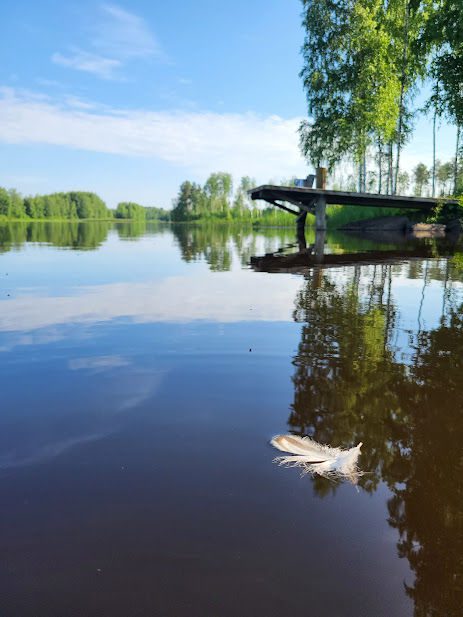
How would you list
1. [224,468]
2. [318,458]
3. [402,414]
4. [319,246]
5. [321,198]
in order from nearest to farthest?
1. [224,468]
2. [318,458]
3. [402,414]
4. [319,246]
5. [321,198]

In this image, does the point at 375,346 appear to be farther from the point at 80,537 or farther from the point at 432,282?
the point at 432,282

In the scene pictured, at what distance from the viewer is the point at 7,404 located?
3.72m

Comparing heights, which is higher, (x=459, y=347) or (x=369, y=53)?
(x=369, y=53)

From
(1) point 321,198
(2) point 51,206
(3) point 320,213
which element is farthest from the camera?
(2) point 51,206

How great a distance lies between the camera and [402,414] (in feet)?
11.9

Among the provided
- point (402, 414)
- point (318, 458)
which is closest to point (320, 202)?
point (402, 414)

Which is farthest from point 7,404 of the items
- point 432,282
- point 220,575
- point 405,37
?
point 405,37

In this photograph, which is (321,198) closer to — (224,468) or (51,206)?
(224,468)

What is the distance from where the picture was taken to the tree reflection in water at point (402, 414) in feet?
7.14

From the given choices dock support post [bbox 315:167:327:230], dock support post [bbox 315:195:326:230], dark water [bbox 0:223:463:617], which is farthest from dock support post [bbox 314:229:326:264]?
dark water [bbox 0:223:463:617]

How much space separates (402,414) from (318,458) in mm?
1104

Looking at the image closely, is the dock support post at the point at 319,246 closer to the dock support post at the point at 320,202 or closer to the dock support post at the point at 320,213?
the dock support post at the point at 320,213

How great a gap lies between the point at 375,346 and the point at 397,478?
111 inches

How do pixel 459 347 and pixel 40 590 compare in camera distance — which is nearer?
pixel 40 590
